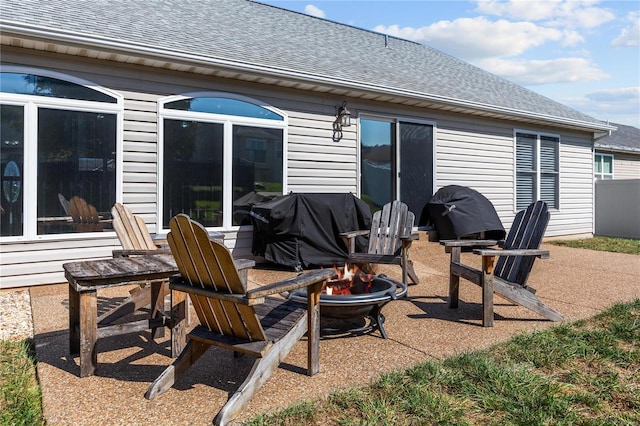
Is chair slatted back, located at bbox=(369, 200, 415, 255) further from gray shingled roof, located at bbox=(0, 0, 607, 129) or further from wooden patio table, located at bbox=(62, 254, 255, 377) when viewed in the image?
wooden patio table, located at bbox=(62, 254, 255, 377)

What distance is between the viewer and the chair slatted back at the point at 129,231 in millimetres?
4047

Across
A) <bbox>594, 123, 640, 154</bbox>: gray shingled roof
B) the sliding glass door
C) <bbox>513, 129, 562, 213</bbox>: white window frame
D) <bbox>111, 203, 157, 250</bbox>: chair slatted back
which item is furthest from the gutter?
<bbox>594, 123, 640, 154</bbox>: gray shingled roof

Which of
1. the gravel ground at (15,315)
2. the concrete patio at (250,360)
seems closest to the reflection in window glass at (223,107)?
the concrete patio at (250,360)

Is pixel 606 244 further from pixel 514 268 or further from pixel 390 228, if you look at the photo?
pixel 514 268

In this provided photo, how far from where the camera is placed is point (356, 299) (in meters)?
3.17

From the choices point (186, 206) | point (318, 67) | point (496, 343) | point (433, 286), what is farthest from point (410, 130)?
point (496, 343)

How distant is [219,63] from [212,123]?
2.58 feet

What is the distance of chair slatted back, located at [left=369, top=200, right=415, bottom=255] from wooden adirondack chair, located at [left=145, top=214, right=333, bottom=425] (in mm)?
2670

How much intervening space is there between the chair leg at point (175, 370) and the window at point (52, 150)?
11.3 ft

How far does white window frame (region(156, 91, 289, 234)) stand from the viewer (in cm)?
584

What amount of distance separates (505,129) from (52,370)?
9171 mm

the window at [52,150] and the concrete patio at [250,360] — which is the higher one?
the window at [52,150]

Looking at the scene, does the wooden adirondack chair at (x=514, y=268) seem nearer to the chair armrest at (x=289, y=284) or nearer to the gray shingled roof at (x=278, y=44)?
the chair armrest at (x=289, y=284)

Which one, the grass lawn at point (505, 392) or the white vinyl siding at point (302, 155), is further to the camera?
the white vinyl siding at point (302, 155)
